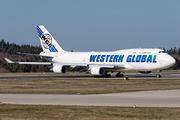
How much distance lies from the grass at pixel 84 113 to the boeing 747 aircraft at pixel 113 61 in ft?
124

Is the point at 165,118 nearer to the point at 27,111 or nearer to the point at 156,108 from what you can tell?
the point at 156,108

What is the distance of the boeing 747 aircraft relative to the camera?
56.3 metres

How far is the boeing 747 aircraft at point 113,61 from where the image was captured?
5631 cm

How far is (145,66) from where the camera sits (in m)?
56.9

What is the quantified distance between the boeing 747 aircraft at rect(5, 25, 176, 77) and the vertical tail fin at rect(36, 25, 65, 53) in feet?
7.35

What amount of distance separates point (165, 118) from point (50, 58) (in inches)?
2161

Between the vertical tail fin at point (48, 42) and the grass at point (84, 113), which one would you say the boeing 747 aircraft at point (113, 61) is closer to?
the vertical tail fin at point (48, 42)

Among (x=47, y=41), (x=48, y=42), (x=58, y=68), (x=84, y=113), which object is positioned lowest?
(x=84, y=113)

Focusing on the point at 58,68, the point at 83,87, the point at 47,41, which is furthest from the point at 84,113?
the point at 47,41

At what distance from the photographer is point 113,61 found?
6006cm

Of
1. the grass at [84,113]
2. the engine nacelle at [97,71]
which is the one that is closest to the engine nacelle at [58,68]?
the engine nacelle at [97,71]

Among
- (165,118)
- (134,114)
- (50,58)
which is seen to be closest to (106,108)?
(134,114)

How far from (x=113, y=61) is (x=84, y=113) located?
42.9 metres

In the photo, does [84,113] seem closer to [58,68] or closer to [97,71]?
[97,71]
